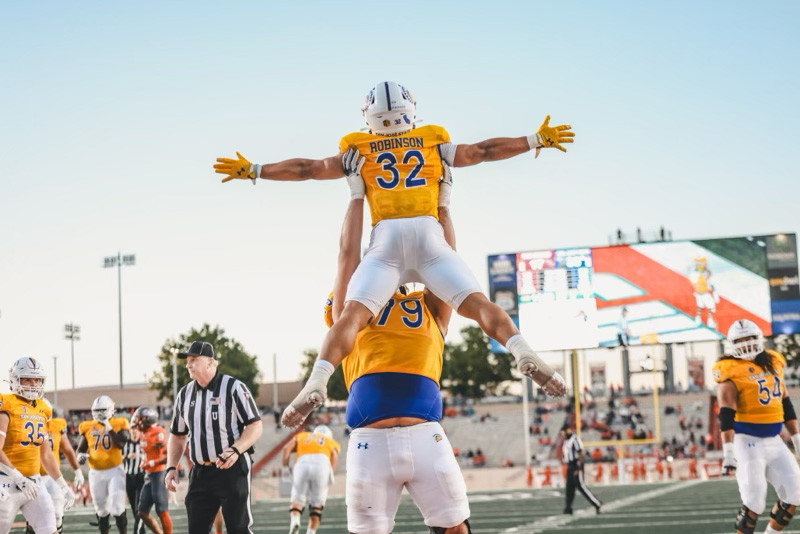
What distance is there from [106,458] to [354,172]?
9.46 meters

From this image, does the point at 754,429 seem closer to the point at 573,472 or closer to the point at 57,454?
the point at 57,454

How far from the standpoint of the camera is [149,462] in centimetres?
1331

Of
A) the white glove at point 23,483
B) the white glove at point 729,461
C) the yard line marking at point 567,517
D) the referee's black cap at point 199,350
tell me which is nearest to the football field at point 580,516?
the yard line marking at point 567,517

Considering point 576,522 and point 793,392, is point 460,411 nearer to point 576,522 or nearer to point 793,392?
point 793,392

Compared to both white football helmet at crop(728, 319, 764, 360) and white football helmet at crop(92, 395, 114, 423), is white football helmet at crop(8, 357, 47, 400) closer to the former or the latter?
white football helmet at crop(92, 395, 114, 423)

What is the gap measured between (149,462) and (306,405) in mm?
9100

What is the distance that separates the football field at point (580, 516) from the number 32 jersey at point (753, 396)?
3.04 metres

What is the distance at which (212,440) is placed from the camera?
8.21m

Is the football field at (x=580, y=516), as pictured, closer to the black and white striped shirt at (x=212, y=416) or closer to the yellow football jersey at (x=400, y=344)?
the black and white striped shirt at (x=212, y=416)

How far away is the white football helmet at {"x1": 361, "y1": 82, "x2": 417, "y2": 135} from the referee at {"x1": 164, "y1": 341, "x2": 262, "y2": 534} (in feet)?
9.65

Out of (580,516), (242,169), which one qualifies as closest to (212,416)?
(242,169)

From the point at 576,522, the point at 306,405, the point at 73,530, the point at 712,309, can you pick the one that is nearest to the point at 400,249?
the point at 306,405

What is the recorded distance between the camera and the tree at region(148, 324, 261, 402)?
71688mm

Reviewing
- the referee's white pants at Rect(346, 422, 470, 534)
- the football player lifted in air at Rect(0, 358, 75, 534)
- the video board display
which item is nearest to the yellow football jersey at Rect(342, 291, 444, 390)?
the referee's white pants at Rect(346, 422, 470, 534)
